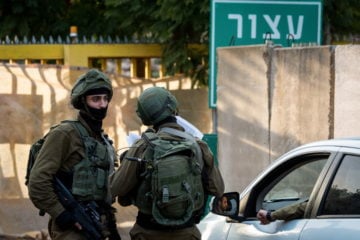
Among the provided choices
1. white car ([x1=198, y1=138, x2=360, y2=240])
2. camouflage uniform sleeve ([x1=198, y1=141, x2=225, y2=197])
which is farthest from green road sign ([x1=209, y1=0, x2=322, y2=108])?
camouflage uniform sleeve ([x1=198, y1=141, x2=225, y2=197])

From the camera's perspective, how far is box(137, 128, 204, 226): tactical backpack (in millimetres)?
5418

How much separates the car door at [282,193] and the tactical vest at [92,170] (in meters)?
0.82

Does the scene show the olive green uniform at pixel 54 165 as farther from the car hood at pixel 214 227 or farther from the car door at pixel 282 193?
the car door at pixel 282 193

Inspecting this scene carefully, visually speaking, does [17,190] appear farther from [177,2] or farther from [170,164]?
[170,164]

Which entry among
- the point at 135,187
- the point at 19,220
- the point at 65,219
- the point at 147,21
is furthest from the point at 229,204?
the point at 147,21

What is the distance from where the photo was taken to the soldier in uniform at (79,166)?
564 cm

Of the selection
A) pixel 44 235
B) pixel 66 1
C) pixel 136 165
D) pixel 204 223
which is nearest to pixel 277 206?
pixel 204 223

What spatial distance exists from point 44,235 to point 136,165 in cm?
476

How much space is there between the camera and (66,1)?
14141mm

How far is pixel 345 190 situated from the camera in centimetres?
507

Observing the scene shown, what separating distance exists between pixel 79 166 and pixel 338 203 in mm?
1559

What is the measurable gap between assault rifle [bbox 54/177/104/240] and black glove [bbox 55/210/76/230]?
0.03m

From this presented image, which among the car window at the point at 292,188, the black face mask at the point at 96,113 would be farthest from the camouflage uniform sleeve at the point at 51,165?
the car window at the point at 292,188

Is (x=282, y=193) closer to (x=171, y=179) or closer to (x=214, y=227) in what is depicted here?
(x=214, y=227)
